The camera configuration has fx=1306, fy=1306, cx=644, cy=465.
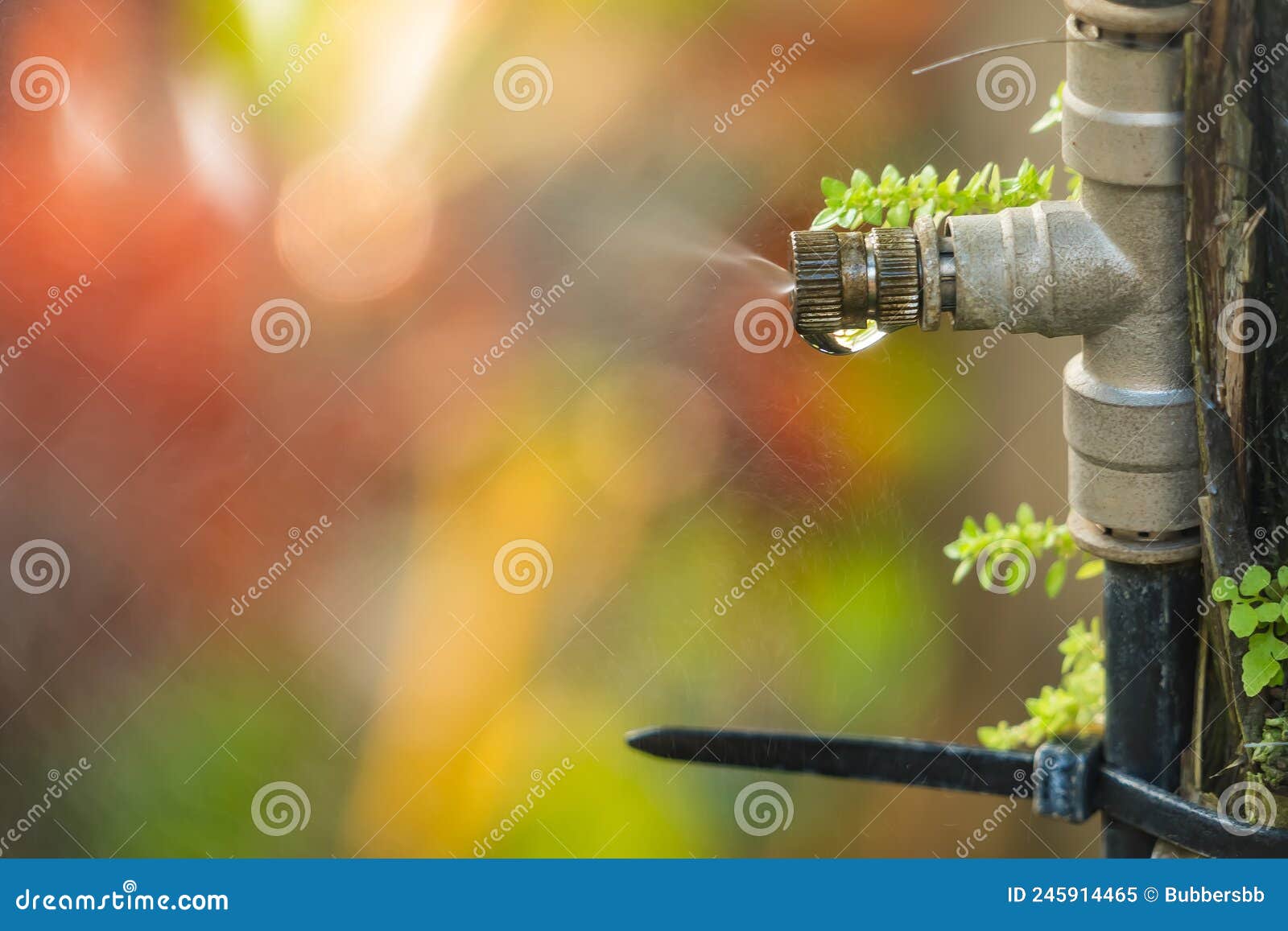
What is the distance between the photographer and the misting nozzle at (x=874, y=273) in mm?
987

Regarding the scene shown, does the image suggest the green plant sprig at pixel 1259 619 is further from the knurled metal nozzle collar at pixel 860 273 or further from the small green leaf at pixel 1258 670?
the knurled metal nozzle collar at pixel 860 273

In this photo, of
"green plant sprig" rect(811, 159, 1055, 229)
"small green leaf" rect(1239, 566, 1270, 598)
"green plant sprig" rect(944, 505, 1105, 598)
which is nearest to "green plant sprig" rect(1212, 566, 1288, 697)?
"small green leaf" rect(1239, 566, 1270, 598)

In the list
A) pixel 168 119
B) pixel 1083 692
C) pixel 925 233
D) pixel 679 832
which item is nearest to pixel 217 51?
→ pixel 168 119

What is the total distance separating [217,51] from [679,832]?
3.50ft

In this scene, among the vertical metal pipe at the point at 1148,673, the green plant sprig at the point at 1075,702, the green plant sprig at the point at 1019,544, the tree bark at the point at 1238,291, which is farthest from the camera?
the green plant sprig at the point at 1075,702

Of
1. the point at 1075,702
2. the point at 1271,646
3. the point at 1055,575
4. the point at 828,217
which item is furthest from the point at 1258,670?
the point at 828,217

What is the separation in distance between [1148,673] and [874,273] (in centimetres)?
43

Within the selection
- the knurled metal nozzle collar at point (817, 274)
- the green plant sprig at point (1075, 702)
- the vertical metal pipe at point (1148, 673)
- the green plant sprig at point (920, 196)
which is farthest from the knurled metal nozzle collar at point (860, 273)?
the green plant sprig at point (1075, 702)

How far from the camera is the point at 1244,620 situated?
3.26 ft

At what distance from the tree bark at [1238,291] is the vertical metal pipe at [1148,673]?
1.1 inches

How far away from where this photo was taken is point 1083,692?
1412mm

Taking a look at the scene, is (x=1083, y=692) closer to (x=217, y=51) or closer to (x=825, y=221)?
(x=825, y=221)

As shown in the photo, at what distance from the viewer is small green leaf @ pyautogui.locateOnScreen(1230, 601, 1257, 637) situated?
99 cm

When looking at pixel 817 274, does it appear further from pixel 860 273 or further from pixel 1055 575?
pixel 1055 575
